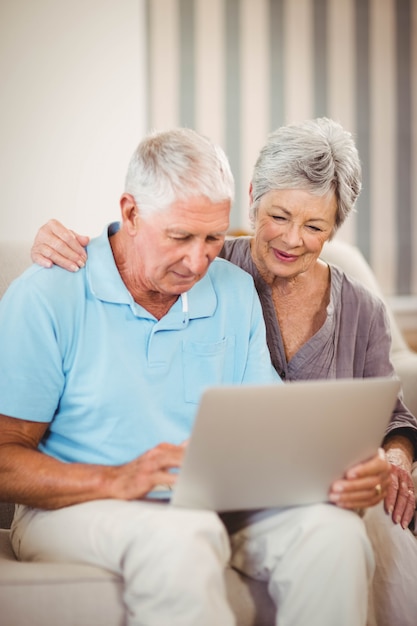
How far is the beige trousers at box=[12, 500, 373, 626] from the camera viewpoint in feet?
4.40

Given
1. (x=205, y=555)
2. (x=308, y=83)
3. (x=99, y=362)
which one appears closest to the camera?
(x=205, y=555)

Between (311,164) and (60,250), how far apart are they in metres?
0.57

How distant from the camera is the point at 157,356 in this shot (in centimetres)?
168

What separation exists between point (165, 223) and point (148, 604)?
25.3 inches

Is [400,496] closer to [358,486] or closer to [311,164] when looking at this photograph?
[358,486]

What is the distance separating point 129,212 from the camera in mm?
1632

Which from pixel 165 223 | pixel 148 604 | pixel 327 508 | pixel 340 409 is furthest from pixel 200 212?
pixel 148 604

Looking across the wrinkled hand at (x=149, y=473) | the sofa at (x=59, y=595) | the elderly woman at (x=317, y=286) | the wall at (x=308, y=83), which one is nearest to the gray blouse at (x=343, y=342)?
the elderly woman at (x=317, y=286)

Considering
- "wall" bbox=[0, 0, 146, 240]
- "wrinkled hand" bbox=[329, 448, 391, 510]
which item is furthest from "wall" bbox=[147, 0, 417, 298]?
"wrinkled hand" bbox=[329, 448, 391, 510]

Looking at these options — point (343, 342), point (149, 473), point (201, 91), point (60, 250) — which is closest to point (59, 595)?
point (149, 473)

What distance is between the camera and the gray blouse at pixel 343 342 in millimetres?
1978

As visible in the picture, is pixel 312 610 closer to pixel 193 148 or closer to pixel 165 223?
pixel 165 223

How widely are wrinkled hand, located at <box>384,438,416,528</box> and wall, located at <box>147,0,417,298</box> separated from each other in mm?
1933

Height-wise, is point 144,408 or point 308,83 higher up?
point 308,83
